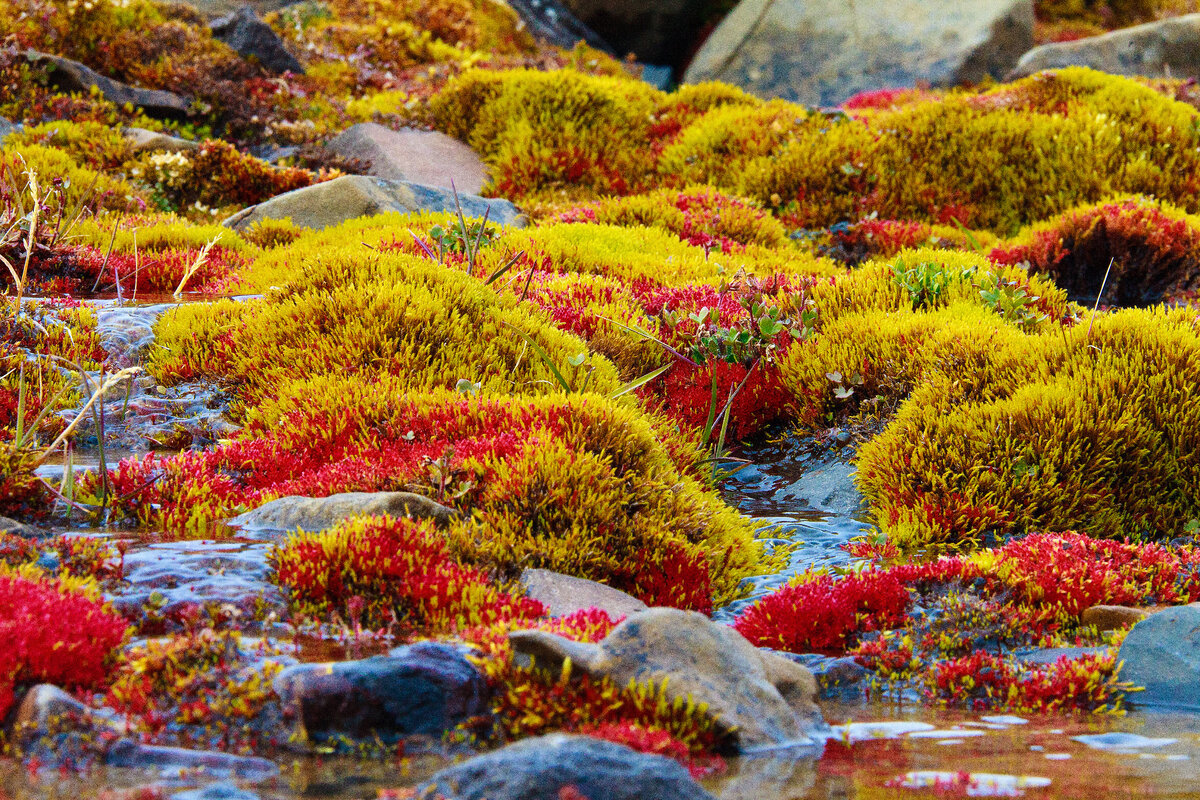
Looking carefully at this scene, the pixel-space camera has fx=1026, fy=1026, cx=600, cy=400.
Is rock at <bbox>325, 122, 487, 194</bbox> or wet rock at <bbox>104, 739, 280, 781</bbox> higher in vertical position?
rock at <bbox>325, 122, 487, 194</bbox>

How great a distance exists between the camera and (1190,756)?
13.6 ft

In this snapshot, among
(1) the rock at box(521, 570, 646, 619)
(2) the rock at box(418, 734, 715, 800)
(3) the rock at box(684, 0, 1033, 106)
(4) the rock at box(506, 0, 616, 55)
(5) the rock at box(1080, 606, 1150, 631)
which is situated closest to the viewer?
(2) the rock at box(418, 734, 715, 800)

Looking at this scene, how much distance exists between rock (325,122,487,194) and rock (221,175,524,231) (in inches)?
49.6

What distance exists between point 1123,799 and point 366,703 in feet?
9.23

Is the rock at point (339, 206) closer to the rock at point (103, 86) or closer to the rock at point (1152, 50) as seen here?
the rock at point (103, 86)

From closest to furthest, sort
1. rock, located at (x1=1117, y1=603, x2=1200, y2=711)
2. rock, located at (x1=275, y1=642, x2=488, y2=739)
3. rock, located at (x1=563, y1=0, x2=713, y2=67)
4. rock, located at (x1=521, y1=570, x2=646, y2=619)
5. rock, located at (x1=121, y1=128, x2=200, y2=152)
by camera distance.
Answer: rock, located at (x1=275, y1=642, x2=488, y2=739), rock, located at (x1=1117, y1=603, x2=1200, y2=711), rock, located at (x1=521, y1=570, x2=646, y2=619), rock, located at (x1=121, y1=128, x2=200, y2=152), rock, located at (x1=563, y1=0, x2=713, y2=67)

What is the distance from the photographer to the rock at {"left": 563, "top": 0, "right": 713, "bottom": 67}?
82.2ft

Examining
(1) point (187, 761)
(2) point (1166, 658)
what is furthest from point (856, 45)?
(1) point (187, 761)

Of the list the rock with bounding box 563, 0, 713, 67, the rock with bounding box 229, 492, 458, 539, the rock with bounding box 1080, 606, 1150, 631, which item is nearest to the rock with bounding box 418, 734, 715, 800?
the rock with bounding box 229, 492, 458, 539

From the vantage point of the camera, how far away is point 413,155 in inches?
564

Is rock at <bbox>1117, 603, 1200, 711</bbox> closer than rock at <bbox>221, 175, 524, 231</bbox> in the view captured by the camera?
Yes

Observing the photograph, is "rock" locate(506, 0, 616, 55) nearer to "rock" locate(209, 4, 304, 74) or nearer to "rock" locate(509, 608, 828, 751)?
"rock" locate(209, 4, 304, 74)

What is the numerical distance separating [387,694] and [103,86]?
13167 millimetres

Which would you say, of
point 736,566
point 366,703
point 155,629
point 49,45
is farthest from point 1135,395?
point 49,45
